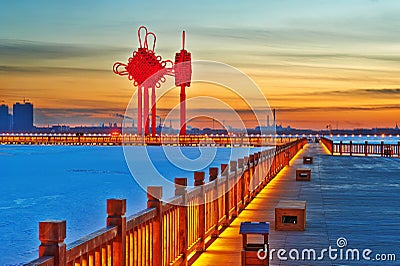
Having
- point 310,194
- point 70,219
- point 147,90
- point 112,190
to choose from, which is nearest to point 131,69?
point 147,90

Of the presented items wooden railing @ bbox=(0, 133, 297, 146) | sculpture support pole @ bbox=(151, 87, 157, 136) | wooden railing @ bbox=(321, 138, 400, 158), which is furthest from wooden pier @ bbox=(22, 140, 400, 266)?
sculpture support pole @ bbox=(151, 87, 157, 136)

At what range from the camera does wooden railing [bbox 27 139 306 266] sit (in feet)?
15.1

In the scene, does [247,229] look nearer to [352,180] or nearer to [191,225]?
[191,225]

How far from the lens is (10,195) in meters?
39.2

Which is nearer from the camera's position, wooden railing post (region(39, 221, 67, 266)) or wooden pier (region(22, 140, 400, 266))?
wooden railing post (region(39, 221, 67, 266))

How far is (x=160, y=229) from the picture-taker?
A: 289 inches

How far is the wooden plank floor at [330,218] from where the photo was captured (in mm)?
10109

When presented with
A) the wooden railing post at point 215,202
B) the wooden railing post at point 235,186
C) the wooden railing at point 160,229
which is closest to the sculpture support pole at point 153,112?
the wooden railing at point 160,229

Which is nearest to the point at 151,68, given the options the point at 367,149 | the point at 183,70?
the point at 183,70

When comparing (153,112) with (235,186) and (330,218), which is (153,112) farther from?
(330,218)

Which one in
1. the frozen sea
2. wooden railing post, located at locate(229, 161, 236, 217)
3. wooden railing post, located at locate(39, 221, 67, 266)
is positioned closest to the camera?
wooden railing post, located at locate(39, 221, 67, 266)

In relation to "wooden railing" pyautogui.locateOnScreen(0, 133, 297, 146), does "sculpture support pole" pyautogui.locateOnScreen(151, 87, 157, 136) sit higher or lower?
higher

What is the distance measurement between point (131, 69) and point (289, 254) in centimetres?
9814

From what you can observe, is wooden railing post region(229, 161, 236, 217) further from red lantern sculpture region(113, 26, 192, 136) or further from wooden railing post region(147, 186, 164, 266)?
red lantern sculpture region(113, 26, 192, 136)
